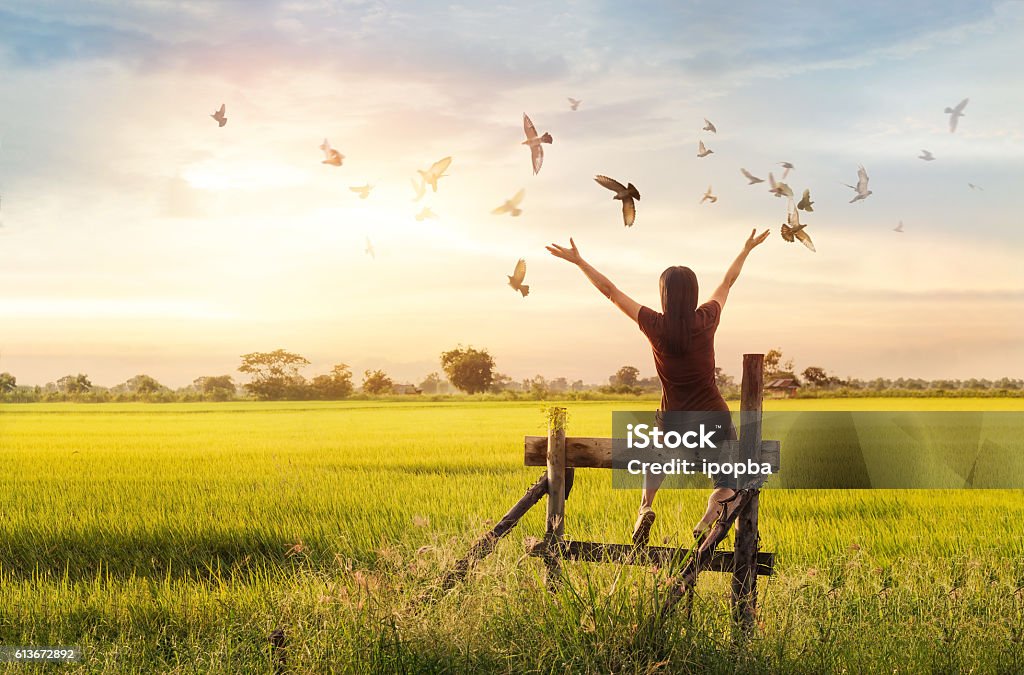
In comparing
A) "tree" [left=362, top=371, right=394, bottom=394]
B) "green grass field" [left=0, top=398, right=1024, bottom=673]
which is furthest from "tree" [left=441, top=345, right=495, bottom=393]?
"green grass field" [left=0, top=398, right=1024, bottom=673]

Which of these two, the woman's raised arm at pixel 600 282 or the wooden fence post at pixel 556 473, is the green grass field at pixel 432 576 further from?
the woman's raised arm at pixel 600 282

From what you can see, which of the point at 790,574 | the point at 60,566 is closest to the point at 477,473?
the point at 60,566

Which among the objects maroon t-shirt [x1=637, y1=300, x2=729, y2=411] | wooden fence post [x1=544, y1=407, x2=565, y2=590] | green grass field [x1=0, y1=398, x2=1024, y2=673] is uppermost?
maroon t-shirt [x1=637, y1=300, x2=729, y2=411]

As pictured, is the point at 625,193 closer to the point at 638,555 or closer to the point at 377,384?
the point at 638,555

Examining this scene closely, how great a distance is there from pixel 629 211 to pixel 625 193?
190mm

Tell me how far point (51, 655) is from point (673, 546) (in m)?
4.81

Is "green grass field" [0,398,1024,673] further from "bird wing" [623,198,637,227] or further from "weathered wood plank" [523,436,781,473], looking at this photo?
"bird wing" [623,198,637,227]

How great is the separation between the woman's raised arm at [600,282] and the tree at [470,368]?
55.3 metres

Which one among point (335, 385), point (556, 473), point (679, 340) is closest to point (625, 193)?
point (679, 340)

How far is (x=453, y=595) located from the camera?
573cm

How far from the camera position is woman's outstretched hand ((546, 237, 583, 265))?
6.45m

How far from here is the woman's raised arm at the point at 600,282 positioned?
6277 mm

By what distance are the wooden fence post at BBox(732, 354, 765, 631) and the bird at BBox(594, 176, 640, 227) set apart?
1577 millimetres

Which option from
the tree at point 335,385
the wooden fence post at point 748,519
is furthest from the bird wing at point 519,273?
the tree at point 335,385
